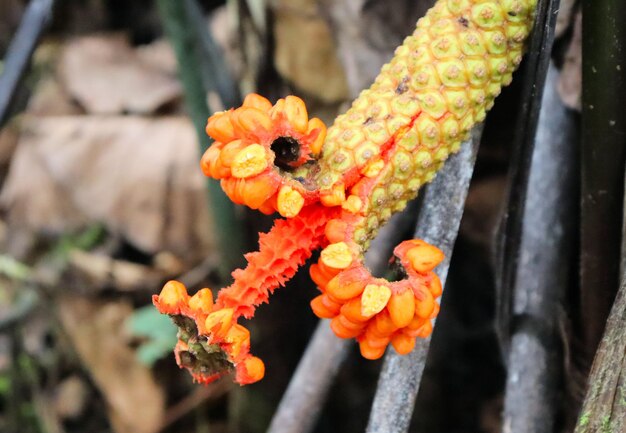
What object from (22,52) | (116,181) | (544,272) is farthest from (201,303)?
(116,181)

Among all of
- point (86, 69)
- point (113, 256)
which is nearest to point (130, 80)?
point (86, 69)

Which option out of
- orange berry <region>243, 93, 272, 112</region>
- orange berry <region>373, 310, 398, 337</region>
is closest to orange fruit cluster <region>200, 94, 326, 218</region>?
orange berry <region>243, 93, 272, 112</region>

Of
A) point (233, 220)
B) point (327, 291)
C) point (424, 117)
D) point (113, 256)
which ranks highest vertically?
point (424, 117)

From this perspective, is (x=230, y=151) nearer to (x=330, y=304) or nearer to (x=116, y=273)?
(x=330, y=304)

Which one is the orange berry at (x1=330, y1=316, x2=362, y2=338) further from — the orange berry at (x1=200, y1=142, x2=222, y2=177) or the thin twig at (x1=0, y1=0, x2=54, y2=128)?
the thin twig at (x1=0, y1=0, x2=54, y2=128)

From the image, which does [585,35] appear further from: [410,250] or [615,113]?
[410,250]

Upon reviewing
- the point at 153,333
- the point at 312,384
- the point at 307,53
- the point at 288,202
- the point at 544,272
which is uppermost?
the point at 288,202
